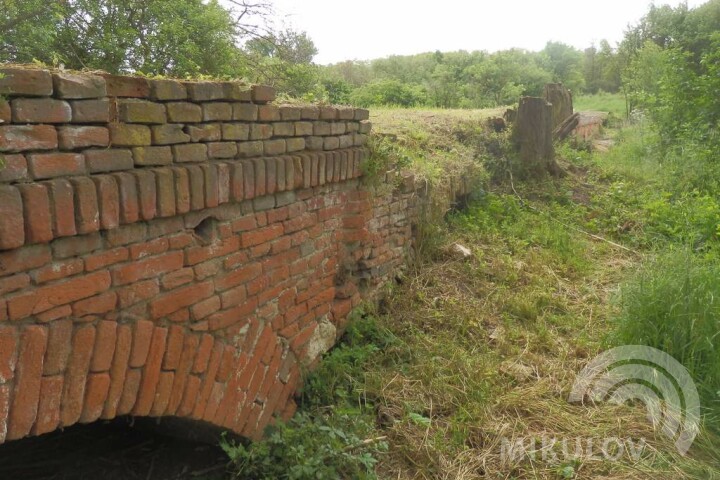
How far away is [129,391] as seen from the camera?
85.4 inches

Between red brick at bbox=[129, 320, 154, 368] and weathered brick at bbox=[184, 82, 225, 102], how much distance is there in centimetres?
98

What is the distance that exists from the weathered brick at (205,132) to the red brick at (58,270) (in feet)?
2.38

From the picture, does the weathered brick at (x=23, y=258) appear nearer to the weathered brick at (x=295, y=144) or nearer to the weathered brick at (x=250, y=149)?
the weathered brick at (x=250, y=149)

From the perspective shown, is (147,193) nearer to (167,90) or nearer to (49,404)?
(167,90)

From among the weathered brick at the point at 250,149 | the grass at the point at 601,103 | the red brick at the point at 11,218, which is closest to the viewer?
the red brick at the point at 11,218

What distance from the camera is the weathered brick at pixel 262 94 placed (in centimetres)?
274

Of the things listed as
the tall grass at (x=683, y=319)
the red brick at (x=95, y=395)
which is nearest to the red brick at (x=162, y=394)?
the red brick at (x=95, y=395)

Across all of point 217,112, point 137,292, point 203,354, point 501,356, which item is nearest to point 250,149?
point 217,112

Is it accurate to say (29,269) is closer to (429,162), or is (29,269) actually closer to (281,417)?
(281,417)

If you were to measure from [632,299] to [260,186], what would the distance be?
2.93 meters

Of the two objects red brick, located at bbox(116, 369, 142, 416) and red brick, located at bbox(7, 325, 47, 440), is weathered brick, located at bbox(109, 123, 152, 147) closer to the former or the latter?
red brick, located at bbox(7, 325, 47, 440)

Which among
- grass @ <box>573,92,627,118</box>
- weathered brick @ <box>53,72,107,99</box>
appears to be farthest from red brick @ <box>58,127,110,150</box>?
grass @ <box>573,92,627,118</box>

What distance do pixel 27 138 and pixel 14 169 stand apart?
112 millimetres

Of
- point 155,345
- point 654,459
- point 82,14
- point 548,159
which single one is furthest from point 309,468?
point 548,159
